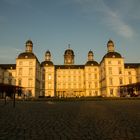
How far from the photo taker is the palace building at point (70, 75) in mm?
67938

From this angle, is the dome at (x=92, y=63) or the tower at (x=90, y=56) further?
the tower at (x=90, y=56)

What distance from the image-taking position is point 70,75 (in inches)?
3688

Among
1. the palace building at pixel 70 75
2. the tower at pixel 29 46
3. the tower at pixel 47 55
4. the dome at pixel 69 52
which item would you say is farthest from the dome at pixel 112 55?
the dome at pixel 69 52

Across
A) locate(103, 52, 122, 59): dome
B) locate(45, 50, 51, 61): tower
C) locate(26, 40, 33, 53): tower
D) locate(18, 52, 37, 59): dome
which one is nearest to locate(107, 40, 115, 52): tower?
locate(103, 52, 122, 59): dome

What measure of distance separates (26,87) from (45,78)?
18900 mm

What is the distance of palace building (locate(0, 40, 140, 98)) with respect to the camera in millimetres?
67938

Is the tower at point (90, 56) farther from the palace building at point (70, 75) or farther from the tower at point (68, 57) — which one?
the tower at point (68, 57)

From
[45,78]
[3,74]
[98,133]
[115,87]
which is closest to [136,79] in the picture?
[115,87]

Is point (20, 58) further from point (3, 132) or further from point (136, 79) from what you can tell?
point (3, 132)

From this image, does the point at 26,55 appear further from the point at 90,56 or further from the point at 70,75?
the point at 90,56

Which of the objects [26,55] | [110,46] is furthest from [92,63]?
[26,55]

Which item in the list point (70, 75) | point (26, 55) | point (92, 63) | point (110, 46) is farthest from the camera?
point (70, 75)

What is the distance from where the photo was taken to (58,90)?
3639 inches

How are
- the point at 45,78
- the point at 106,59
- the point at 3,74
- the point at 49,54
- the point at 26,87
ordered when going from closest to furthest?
the point at 26,87 < the point at 106,59 < the point at 3,74 < the point at 45,78 < the point at 49,54
